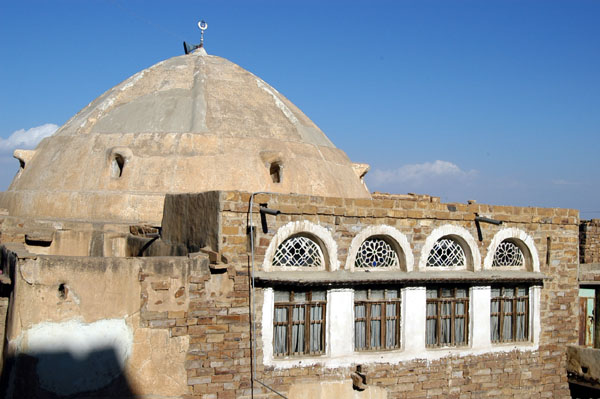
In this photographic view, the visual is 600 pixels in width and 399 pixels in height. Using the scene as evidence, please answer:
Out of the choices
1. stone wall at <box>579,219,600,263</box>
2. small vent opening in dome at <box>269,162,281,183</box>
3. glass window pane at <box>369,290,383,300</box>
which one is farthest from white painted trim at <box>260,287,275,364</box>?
stone wall at <box>579,219,600,263</box>

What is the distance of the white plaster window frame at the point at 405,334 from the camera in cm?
935

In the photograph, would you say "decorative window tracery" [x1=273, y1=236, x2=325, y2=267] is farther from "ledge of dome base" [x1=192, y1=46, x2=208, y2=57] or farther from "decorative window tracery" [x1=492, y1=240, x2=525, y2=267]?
"ledge of dome base" [x1=192, y1=46, x2=208, y2=57]

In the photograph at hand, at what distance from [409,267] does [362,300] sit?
93cm

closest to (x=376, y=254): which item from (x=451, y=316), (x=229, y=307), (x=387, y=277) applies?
(x=387, y=277)

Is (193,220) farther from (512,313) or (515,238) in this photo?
(512,313)

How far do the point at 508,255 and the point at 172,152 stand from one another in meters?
6.22

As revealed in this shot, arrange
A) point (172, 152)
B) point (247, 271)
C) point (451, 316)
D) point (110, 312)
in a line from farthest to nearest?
point (172, 152), point (451, 316), point (247, 271), point (110, 312)

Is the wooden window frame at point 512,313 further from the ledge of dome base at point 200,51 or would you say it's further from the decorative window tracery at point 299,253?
the ledge of dome base at point 200,51

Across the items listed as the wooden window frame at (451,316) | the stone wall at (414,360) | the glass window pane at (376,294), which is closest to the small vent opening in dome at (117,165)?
the stone wall at (414,360)

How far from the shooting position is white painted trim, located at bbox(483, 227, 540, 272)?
11.0 metres

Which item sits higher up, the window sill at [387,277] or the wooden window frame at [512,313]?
the window sill at [387,277]

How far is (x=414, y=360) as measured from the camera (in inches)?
406

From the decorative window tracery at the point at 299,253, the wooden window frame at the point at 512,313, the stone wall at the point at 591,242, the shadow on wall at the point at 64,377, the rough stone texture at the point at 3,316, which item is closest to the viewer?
the shadow on wall at the point at 64,377

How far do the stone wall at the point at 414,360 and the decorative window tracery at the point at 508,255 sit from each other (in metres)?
0.32
